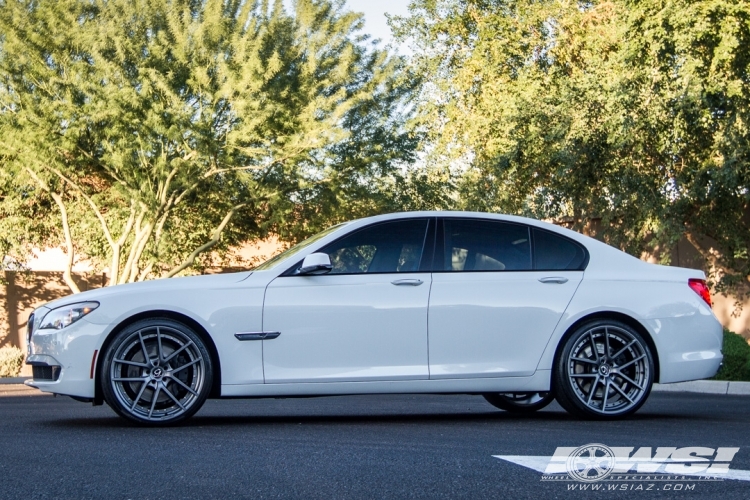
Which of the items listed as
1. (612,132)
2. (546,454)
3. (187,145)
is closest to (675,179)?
(612,132)

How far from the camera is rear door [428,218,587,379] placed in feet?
27.1

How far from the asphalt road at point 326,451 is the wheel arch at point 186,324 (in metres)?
0.27

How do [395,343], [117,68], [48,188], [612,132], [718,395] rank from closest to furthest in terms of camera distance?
1. [395,343]
2. [718,395]
3. [612,132]
4. [117,68]
5. [48,188]

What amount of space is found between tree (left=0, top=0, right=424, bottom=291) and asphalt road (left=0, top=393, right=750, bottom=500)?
41.8ft

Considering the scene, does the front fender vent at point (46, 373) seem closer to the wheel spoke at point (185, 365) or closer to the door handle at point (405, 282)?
the wheel spoke at point (185, 365)

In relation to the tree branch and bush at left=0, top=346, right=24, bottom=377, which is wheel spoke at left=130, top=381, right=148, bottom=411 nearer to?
bush at left=0, top=346, right=24, bottom=377

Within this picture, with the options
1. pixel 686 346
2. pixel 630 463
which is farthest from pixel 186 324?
pixel 686 346

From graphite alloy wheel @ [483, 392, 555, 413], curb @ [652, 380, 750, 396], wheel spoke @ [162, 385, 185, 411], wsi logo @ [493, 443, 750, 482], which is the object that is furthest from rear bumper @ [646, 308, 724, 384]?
curb @ [652, 380, 750, 396]

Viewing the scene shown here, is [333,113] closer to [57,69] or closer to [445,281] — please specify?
[57,69]

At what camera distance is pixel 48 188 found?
2456 cm

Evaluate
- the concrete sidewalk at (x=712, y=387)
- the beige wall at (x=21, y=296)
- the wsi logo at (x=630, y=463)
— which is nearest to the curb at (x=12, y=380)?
the concrete sidewalk at (x=712, y=387)

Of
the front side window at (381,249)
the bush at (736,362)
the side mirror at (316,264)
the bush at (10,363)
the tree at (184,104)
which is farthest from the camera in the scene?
the tree at (184,104)

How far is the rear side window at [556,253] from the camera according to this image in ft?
28.4

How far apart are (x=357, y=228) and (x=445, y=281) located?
2.59ft
